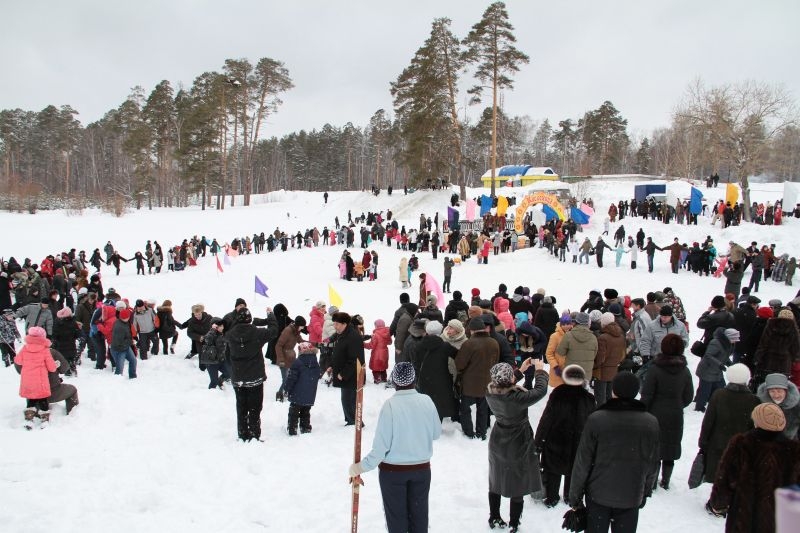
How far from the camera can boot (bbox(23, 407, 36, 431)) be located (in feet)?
22.3

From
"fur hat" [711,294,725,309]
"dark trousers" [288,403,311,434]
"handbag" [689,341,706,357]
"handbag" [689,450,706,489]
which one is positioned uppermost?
"fur hat" [711,294,725,309]

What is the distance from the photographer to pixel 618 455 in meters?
3.70

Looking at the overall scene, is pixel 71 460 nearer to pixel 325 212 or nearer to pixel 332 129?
pixel 325 212

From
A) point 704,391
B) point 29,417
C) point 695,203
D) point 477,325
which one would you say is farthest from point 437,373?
point 695,203

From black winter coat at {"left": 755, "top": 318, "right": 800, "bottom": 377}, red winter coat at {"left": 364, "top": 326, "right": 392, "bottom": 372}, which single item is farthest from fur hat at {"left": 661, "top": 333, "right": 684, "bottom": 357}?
red winter coat at {"left": 364, "top": 326, "right": 392, "bottom": 372}

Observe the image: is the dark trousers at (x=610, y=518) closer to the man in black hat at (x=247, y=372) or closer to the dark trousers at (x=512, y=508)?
the dark trousers at (x=512, y=508)

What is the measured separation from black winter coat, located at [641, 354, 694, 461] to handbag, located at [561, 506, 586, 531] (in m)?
1.68

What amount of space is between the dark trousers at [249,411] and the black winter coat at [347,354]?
3.31 feet

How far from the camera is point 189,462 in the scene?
6.20 meters

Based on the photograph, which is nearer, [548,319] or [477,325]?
[477,325]

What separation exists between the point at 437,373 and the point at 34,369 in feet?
17.2

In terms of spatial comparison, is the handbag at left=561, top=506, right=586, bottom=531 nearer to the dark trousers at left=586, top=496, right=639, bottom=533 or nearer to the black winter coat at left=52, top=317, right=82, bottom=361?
the dark trousers at left=586, top=496, right=639, bottom=533

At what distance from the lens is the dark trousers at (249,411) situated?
6723mm

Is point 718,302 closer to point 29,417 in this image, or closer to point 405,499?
point 405,499
